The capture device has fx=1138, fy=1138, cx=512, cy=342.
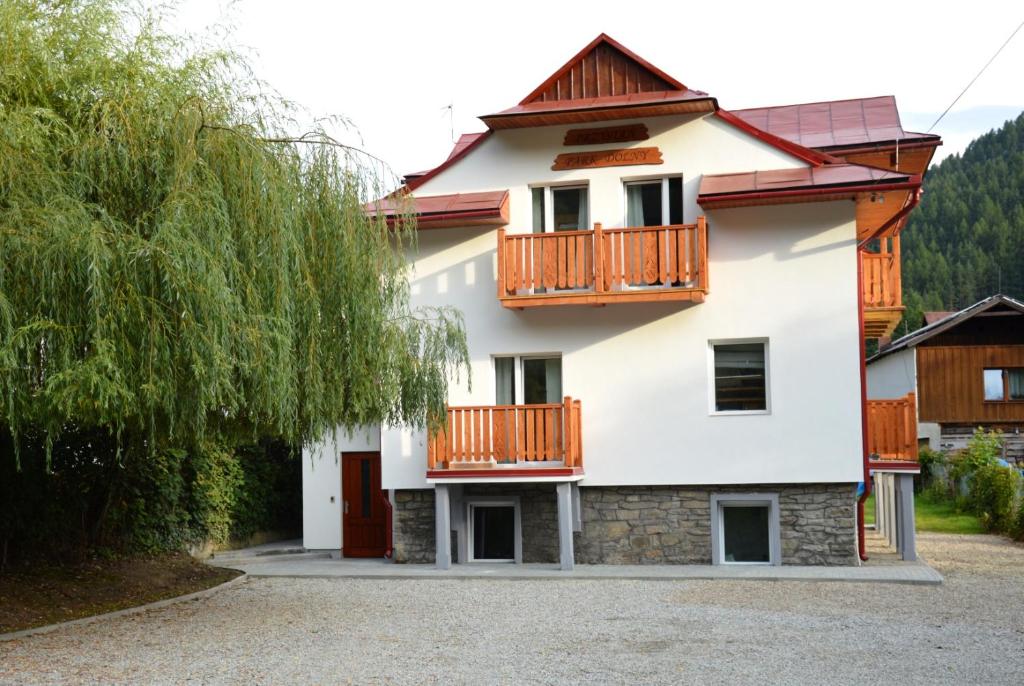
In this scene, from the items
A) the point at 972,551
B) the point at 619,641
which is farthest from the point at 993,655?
the point at 972,551

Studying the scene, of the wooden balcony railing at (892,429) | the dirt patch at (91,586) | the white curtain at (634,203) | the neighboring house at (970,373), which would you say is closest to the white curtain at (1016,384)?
the neighboring house at (970,373)

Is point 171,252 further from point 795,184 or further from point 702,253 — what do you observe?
point 795,184

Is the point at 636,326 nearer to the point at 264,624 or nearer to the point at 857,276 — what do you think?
the point at 857,276

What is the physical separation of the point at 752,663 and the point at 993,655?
2.09m

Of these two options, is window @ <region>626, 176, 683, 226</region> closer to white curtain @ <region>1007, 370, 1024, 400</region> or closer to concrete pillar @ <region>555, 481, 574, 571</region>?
concrete pillar @ <region>555, 481, 574, 571</region>

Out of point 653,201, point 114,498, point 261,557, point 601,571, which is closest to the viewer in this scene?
point 114,498

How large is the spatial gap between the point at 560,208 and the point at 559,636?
27.6 feet

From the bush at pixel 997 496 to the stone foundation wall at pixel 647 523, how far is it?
6565mm

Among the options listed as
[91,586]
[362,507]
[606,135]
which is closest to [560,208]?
[606,135]

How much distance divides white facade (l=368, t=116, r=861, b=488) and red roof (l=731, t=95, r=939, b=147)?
2401 millimetres

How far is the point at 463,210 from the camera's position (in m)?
16.9

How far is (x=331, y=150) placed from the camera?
11273 millimetres

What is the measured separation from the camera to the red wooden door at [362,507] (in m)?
19.3

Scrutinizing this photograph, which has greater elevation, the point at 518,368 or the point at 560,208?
the point at 560,208
